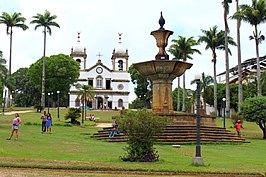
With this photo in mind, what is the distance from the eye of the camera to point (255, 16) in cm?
4000

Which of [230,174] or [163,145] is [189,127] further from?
[230,174]

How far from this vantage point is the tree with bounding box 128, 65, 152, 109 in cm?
8444

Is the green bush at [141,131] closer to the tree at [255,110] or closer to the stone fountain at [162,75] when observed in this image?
the stone fountain at [162,75]

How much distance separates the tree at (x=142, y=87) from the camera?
277 ft

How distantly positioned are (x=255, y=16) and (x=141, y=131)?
102ft

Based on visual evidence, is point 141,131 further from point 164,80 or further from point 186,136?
point 164,80

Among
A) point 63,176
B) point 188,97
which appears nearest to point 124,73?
point 188,97

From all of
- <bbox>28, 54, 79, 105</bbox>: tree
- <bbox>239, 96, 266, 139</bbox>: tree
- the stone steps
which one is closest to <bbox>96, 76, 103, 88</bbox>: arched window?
<bbox>28, 54, 79, 105</bbox>: tree

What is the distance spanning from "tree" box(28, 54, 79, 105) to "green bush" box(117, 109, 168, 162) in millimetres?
56091

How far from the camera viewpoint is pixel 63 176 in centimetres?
934

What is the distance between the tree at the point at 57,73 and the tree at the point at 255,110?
43.1m

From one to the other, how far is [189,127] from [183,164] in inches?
391

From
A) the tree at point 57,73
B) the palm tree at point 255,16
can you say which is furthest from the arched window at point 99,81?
the palm tree at point 255,16

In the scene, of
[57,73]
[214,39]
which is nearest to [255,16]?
[214,39]
